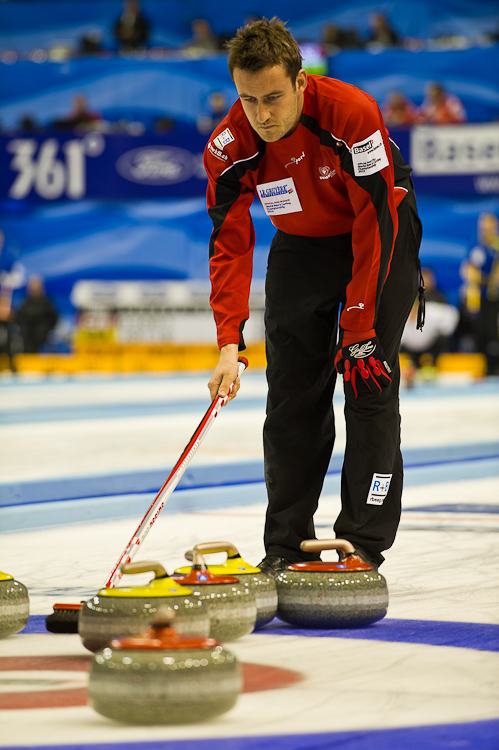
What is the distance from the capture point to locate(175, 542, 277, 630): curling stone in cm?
200

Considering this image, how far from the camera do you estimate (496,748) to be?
1249 millimetres

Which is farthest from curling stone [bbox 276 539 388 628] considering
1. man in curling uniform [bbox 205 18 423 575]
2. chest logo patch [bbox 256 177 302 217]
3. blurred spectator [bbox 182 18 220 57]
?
blurred spectator [bbox 182 18 220 57]

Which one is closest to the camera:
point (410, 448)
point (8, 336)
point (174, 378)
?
point (410, 448)

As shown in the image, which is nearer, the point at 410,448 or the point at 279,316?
the point at 279,316

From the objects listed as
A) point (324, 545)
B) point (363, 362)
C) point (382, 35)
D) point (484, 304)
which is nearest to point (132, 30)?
point (382, 35)

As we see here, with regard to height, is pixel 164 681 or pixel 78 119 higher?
pixel 78 119

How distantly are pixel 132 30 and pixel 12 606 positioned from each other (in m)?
18.2

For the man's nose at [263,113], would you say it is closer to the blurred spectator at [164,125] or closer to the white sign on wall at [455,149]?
the white sign on wall at [455,149]

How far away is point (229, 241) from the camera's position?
8.02 ft

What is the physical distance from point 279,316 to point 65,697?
1133 millimetres

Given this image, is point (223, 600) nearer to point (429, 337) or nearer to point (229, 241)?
point (229, 241)

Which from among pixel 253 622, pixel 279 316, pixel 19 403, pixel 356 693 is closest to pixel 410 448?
pixel 279 316

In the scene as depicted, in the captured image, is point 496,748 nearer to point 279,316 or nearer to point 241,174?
point 279,316

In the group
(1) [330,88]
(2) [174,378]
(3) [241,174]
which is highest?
(1) [330,88]
